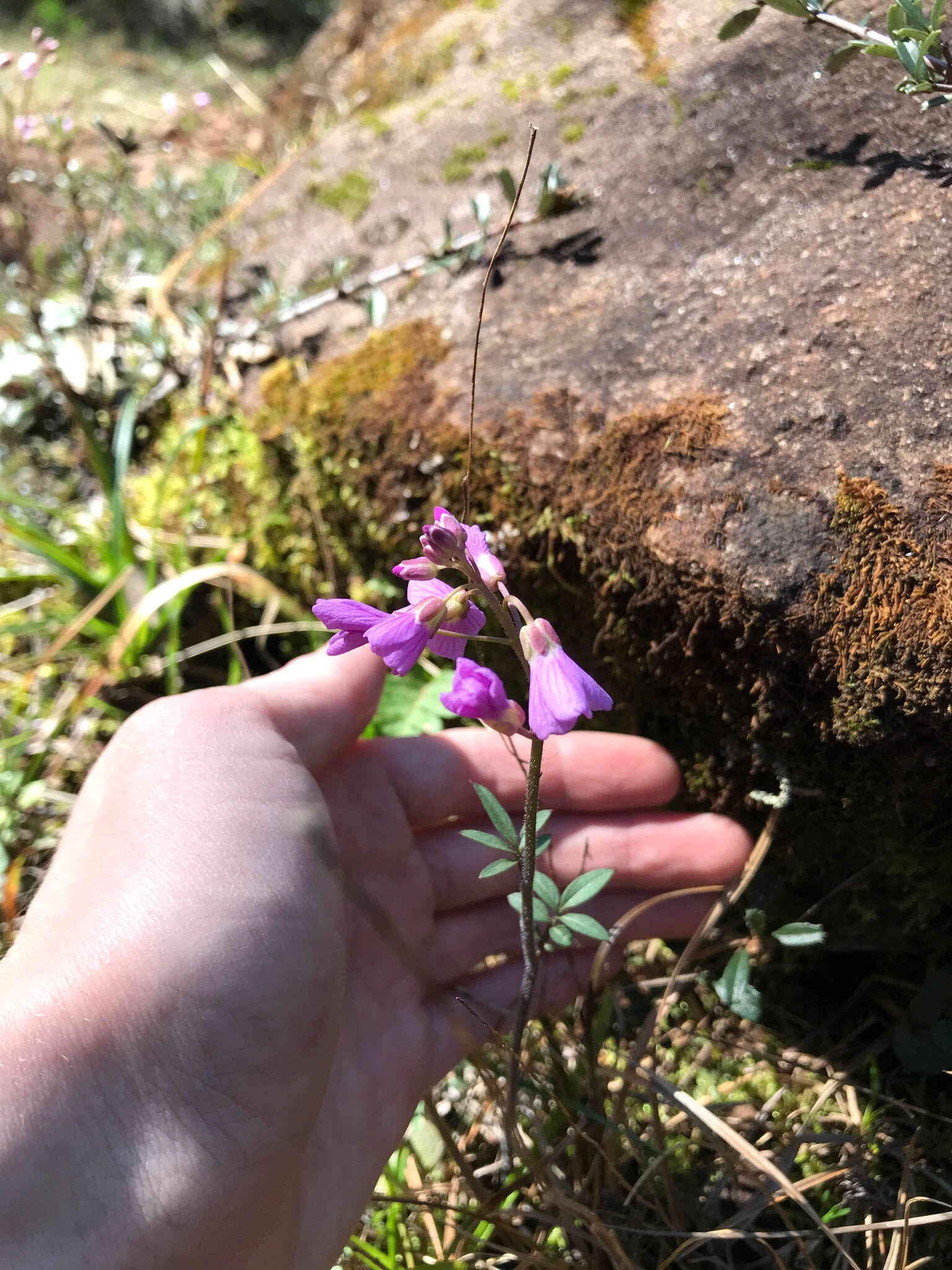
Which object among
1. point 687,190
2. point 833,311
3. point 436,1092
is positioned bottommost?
point 436,1092

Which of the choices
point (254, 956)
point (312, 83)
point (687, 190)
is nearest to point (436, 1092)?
point (254, 956)

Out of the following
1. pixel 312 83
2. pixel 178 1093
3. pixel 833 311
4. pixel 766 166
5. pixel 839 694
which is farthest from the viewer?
pixel 312 83

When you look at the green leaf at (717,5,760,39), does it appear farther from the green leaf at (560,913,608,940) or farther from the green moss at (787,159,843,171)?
the green leaf at (560,913,608,940)

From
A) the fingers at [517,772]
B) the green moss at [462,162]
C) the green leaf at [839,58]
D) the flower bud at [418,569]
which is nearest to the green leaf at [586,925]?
the fingers at [517,772]

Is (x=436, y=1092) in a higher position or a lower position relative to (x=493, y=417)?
lower

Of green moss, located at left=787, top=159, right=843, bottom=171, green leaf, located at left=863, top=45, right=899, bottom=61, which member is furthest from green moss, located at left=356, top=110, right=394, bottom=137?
green leaf, located at left=863, top=45, right=899, bottom=61

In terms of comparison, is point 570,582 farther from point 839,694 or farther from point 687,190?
point 687,190

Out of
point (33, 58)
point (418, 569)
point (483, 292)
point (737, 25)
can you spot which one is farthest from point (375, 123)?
point (418, 569)
